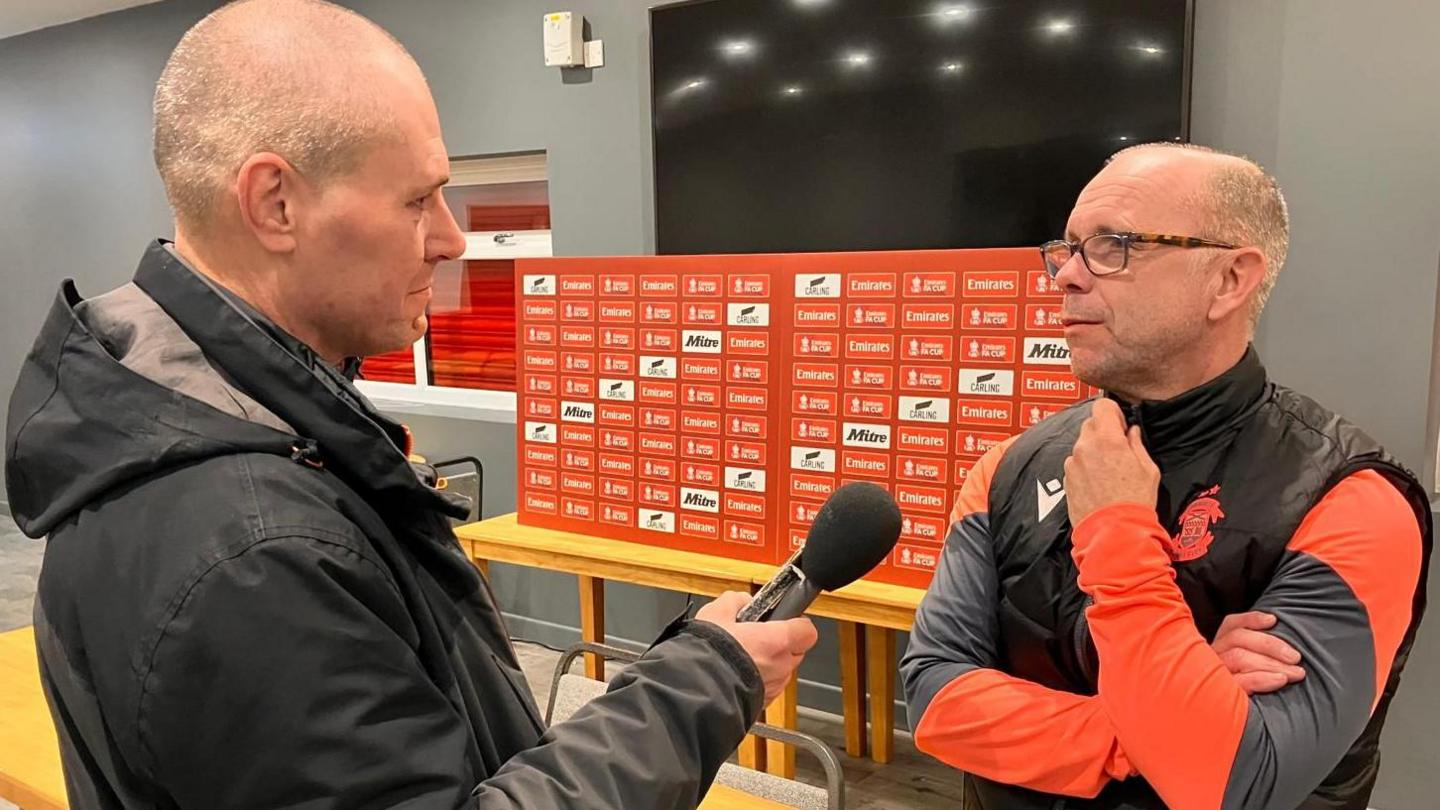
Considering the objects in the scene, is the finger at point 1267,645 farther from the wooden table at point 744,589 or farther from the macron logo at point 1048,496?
the wooden table at point 744,589

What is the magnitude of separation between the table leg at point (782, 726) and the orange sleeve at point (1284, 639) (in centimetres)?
164

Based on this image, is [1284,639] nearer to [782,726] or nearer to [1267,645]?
[1267,645]

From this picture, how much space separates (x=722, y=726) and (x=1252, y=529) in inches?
32.8

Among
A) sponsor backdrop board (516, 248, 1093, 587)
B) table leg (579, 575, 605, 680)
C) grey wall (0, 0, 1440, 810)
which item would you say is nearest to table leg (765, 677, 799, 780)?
sponsor backdrop board (516, 248, 1093, 587)

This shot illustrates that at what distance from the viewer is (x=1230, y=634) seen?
4.17ft

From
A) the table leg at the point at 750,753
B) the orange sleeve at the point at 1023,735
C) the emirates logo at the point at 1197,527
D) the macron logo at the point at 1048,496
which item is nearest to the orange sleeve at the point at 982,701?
the orange sleeve at the point at 1023,735

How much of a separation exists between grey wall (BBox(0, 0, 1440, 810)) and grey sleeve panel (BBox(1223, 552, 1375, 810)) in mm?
1765

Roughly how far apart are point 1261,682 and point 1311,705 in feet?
0.21

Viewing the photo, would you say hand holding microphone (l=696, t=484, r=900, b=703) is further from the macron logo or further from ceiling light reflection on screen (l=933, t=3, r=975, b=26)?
ceiling light reflection on screen (l=933, t=3, r=975, b=26)

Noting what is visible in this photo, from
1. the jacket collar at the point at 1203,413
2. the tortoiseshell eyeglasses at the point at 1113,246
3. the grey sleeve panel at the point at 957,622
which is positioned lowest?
the grey sleeve panel at the point at 957,622

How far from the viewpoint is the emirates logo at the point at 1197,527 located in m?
1.33

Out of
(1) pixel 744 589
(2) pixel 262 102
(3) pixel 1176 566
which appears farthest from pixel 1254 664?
(1) pixel 744 589

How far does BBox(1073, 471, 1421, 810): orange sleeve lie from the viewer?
1.19 m

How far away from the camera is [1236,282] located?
1397 mm
